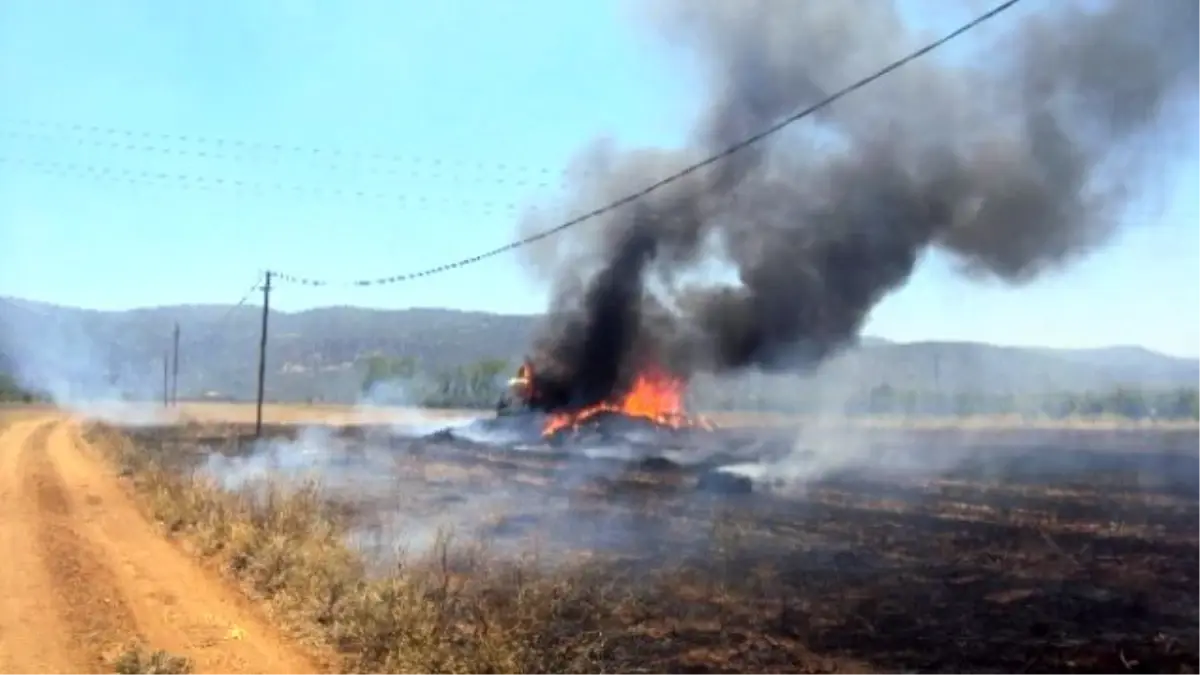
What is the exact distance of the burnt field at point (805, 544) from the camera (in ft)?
31.4

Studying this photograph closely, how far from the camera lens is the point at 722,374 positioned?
3884 cm

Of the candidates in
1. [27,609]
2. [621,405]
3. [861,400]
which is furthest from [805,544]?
[861,400]

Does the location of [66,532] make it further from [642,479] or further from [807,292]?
[807,292]

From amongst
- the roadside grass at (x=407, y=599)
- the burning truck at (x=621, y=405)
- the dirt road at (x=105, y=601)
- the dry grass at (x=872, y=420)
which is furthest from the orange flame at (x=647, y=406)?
the roadside grass at (x=407, y=599)

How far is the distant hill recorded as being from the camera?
110812 millimetres

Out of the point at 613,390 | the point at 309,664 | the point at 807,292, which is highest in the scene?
the point at 807,292

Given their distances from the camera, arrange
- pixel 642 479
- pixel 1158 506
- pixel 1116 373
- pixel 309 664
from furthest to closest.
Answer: pixel 1116 373
pixel 642 479
pixel 1158 506
pixel 309 664

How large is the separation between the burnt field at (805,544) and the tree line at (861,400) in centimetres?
4857

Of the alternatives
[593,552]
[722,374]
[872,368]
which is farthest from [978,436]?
[872,368]

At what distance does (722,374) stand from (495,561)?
1042 inches

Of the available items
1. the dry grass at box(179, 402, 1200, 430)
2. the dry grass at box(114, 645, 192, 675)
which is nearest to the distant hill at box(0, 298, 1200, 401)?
the dry grass at box(179, 402, 1200, 430)

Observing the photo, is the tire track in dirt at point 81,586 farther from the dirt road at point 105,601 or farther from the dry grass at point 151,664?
the dry grass at point 151,664

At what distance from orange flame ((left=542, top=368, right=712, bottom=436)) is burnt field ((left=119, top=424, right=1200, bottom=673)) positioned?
126 inches

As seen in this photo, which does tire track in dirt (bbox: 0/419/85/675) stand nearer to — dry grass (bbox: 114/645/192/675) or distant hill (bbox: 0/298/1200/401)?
dry grass (bbox: 114/645/192/675)
